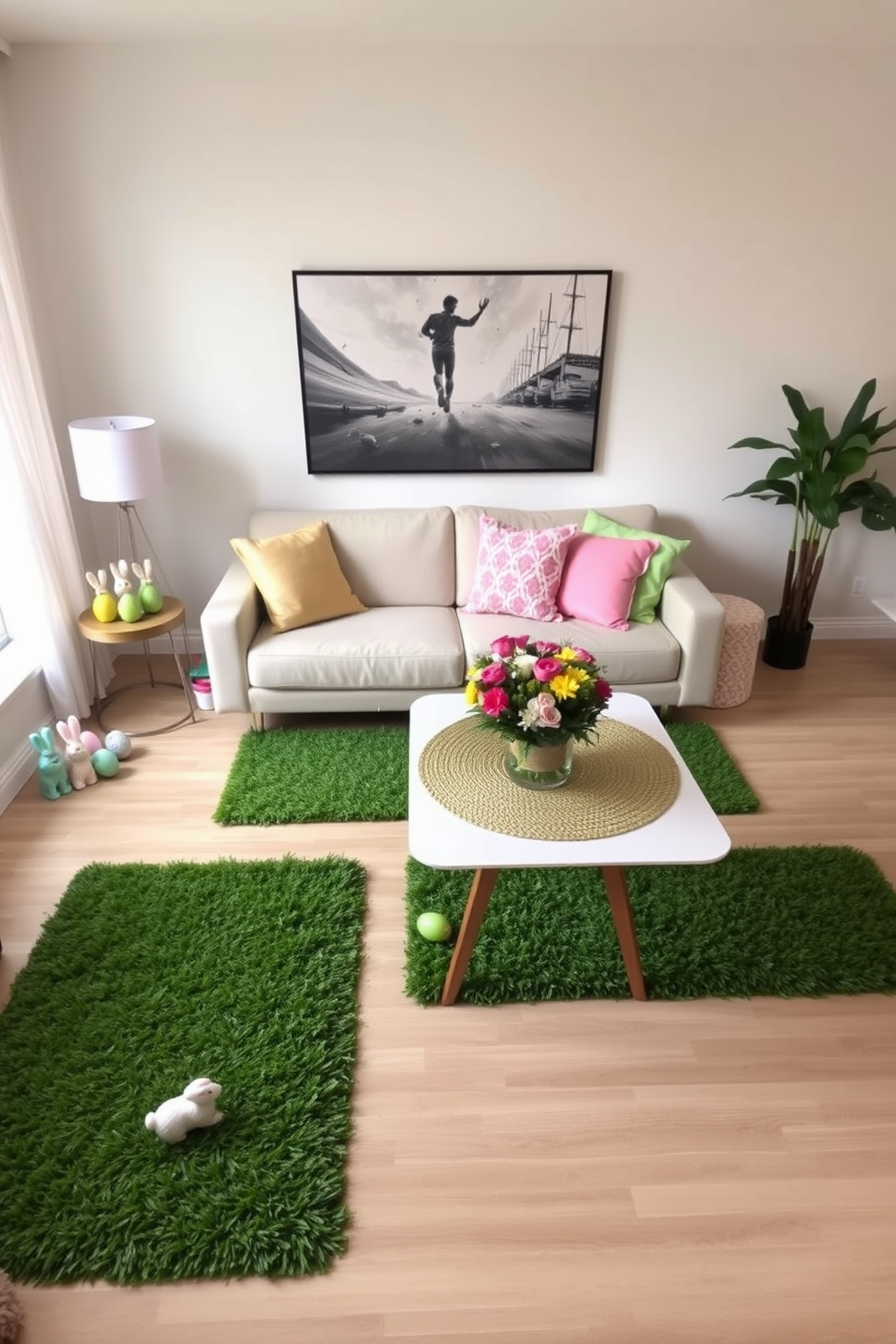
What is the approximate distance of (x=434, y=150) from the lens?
11.2 feet

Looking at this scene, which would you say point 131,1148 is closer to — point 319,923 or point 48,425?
point 319,923

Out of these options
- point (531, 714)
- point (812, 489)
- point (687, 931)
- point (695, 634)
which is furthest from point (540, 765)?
point (812, 489)

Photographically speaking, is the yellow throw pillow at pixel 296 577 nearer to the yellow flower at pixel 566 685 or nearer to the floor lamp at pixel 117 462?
the floor lamp at pixel 117 462

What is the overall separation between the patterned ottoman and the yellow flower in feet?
5.18

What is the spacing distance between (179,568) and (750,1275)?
11.5 feet

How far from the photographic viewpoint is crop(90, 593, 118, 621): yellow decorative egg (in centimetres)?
335

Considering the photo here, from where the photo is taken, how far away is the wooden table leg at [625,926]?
2168mm

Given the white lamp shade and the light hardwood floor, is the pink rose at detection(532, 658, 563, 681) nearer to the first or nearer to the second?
the light hardwood floor

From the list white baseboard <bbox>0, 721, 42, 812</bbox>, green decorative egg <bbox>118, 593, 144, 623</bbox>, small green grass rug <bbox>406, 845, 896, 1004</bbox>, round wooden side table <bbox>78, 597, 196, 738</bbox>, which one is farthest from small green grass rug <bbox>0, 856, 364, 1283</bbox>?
green decorative egg <bbox>118, 593, 144, 623</bbox>

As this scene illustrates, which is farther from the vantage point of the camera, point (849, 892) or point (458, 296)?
point (458, 296)

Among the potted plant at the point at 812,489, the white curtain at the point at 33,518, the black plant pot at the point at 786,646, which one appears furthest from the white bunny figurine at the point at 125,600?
the black plant pot at the point at 786,646

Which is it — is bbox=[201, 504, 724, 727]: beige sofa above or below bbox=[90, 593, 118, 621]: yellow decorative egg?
below

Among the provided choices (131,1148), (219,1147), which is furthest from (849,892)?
(131,1148)

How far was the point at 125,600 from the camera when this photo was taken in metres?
3.36
